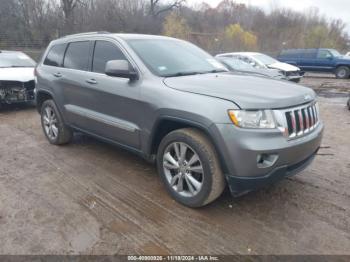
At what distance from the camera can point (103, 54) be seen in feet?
13.4

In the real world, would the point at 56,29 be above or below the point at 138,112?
above

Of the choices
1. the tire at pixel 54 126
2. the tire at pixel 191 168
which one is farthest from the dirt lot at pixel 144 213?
the tire at pixel 54 126

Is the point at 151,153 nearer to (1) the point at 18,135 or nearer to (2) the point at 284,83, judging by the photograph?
(2) the point at 284,83

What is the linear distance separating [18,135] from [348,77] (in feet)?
59.2

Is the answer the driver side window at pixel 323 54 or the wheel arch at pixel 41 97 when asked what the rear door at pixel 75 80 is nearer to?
the wheel arch at pixel 41 97

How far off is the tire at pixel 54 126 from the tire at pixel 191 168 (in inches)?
93.8

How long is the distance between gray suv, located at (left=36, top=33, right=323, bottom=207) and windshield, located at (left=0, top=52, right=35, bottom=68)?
5.41 metres

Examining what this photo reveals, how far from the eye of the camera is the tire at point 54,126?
5047 millimetres

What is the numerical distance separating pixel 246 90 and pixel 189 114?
603mm

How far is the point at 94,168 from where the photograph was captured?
4.30m

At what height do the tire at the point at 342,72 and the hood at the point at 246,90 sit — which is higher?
the hood at the point at 246,90

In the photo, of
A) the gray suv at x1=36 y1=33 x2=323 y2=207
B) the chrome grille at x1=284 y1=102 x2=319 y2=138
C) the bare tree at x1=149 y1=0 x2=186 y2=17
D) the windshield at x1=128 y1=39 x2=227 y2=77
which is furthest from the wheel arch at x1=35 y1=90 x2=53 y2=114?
the bare tree at x1=149 y1=0 x2=186 y2=17

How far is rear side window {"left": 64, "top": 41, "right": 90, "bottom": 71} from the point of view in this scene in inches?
172

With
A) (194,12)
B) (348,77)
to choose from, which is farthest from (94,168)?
(194,12)
